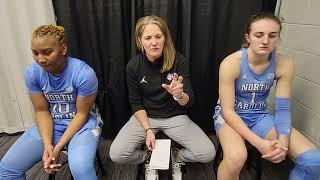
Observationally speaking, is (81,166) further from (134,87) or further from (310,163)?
(310,163)

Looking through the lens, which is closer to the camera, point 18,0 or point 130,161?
point 130,161

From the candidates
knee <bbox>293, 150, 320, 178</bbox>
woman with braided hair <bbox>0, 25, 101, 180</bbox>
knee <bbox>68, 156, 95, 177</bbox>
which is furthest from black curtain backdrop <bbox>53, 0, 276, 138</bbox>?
knee <bbox>293, 150, 320, 178</bbox>

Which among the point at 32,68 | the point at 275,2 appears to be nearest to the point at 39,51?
the point at 32,68

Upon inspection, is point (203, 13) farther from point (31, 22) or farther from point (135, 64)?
point (31, 22)

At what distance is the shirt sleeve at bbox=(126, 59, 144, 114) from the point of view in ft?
5.53

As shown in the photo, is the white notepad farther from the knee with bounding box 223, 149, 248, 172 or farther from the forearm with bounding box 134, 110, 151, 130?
the knee with bounding box 223, 149, 248, 172

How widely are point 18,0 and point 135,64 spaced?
38.0 inches

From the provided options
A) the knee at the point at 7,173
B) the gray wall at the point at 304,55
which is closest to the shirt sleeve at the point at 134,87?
the knee at the point at 7,173

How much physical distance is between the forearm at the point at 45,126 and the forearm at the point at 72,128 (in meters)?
0.06

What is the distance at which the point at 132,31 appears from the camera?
1932 millimetres

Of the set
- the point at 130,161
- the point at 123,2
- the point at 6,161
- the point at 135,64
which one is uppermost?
the point at 123,2

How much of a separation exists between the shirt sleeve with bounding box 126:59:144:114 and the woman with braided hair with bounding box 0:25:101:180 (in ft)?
0.78

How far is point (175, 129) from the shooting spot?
164 cm

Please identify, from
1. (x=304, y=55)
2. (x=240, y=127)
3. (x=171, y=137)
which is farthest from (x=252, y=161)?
(x=304, y=55)
